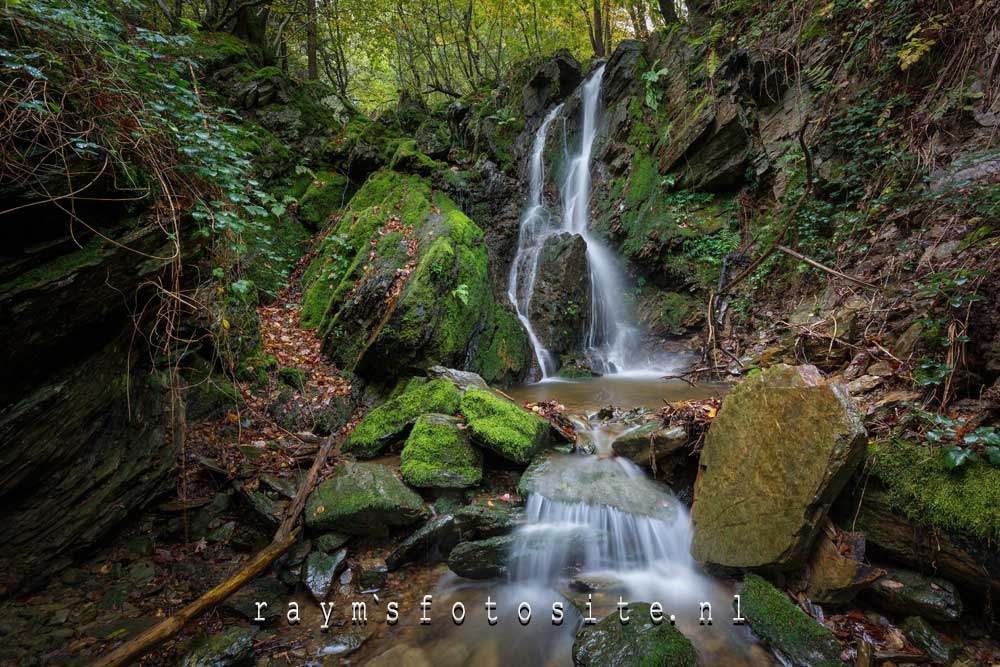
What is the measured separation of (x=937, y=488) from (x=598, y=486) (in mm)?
2368

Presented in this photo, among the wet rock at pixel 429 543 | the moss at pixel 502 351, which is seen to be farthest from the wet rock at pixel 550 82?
the wet rock at pixel 429 543

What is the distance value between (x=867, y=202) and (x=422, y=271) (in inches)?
273

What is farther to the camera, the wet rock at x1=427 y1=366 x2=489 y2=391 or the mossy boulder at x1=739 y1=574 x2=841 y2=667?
the wet rock at x1=427 y1=366 x2=489 y2=391

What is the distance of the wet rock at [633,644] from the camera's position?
7.84 ft

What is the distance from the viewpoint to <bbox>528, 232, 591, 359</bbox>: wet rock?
8.76 metres

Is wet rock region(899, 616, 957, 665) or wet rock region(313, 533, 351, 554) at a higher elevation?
wet rock region(313, 533, 351, 554)

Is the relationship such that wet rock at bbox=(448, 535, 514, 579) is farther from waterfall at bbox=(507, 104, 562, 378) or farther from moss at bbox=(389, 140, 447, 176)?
moss at bbox=(389, 140, 447, 176)

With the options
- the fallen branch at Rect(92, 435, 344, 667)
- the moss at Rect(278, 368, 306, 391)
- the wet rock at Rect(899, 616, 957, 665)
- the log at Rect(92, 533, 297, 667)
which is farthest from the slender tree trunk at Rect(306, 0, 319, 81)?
the wet rock at Rect(899, 616, 957, 665)

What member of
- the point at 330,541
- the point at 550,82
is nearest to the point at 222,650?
the point at 330,541

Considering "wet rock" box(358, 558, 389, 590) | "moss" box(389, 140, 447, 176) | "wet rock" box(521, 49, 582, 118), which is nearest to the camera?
"wet rock" box(358, 558, 389, 590)

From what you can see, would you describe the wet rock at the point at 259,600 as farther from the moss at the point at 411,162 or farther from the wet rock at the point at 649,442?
the moss at the point at 411,162

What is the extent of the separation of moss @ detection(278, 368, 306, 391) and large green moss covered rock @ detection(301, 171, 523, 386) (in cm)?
70

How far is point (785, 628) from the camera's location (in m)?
2.59

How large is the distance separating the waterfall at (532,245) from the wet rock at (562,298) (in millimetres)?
166
